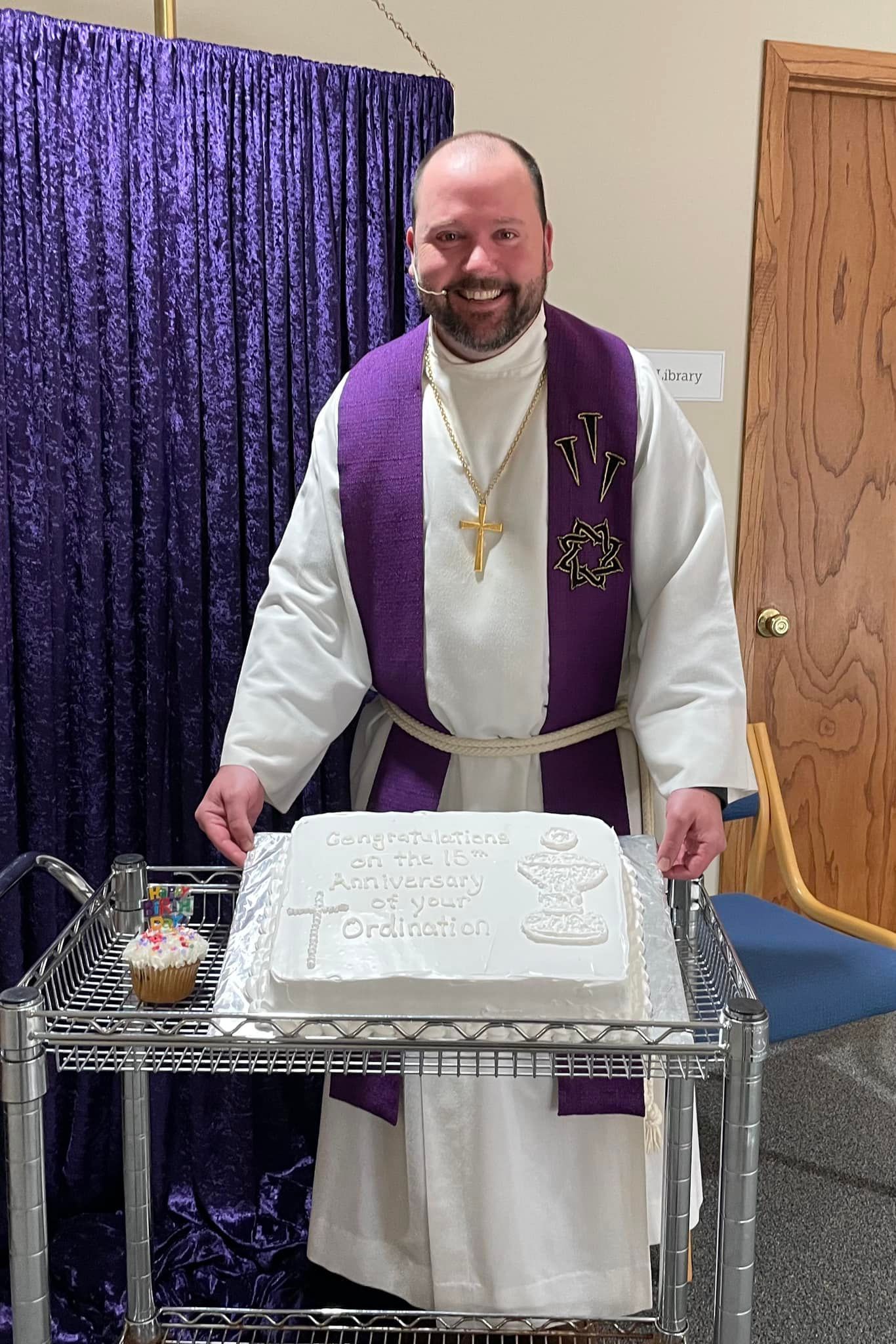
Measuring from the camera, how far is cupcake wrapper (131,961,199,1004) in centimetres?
138

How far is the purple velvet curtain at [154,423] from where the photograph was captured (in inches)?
83.0

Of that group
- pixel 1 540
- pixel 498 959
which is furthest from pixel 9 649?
pixel 498 959

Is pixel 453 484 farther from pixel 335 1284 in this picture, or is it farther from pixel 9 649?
pixel 335 1284

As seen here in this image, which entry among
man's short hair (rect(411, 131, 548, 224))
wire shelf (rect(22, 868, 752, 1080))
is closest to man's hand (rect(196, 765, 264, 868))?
wire shelf (rect(22, 868, 752, 1080))

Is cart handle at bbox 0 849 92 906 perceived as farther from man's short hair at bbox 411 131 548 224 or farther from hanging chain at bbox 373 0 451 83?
hanging chain at bbox 373 0 451 83

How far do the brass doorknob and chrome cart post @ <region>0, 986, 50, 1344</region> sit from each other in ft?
7.44

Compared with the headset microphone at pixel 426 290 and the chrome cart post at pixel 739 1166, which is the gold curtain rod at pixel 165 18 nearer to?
the headset microphone at pixel 426 290

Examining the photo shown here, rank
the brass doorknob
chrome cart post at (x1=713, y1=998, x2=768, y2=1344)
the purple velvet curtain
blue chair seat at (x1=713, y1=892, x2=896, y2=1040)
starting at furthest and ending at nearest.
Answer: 1. the brass doorknob
2. blue chair seat at (x1=713, y1=892, x2=896, y2=1040)
3. the purple velvet curtain
4. chrome cart post at (x1=713, y1=998, x2=768, y2=1344)

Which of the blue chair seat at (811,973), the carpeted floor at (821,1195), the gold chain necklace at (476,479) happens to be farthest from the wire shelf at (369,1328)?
the gold chain necklace at (476,479)

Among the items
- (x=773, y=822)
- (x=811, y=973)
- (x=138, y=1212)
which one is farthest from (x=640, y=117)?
(x=138, y=1212)

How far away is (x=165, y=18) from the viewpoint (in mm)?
2162

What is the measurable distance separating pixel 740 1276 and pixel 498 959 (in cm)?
42

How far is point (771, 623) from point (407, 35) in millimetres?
1608

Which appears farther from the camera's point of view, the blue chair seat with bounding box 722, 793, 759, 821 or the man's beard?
the blue chair seat with bounding box 722, 793, 759, 821
